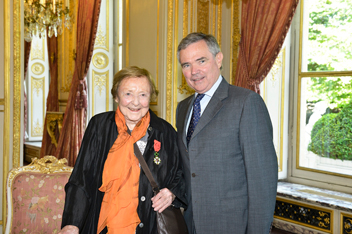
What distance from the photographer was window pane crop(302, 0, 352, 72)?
11.4 feet

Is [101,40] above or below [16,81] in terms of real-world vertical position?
above

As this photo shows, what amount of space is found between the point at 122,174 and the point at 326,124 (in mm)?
2722

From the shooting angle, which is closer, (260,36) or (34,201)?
(34,201)

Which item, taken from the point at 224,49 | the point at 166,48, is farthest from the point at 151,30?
the point at 224,49

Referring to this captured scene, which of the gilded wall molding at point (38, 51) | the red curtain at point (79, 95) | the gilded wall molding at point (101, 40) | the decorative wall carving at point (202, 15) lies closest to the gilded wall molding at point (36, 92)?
the gilded wall molding at point (38, 51)

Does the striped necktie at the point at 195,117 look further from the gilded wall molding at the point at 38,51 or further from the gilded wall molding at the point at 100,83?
the gilded wall molding at the point at 38,51

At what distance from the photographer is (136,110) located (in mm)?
1622

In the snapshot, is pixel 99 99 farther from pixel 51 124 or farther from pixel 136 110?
pixel 136 110

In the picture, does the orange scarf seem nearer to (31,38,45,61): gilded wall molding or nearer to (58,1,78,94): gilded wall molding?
(58,1,78,94): gilded wall molding

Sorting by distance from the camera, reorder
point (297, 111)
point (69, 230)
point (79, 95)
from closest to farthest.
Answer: point (69, 230)
point (297, 111)
point (79, 95)

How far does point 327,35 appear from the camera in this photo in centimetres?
364

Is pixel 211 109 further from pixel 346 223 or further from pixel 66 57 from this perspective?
pixel 66 57

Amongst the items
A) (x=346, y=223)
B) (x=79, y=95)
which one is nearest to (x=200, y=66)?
(x=346, y=223)

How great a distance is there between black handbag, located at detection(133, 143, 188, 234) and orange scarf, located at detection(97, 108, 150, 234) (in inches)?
1.1
